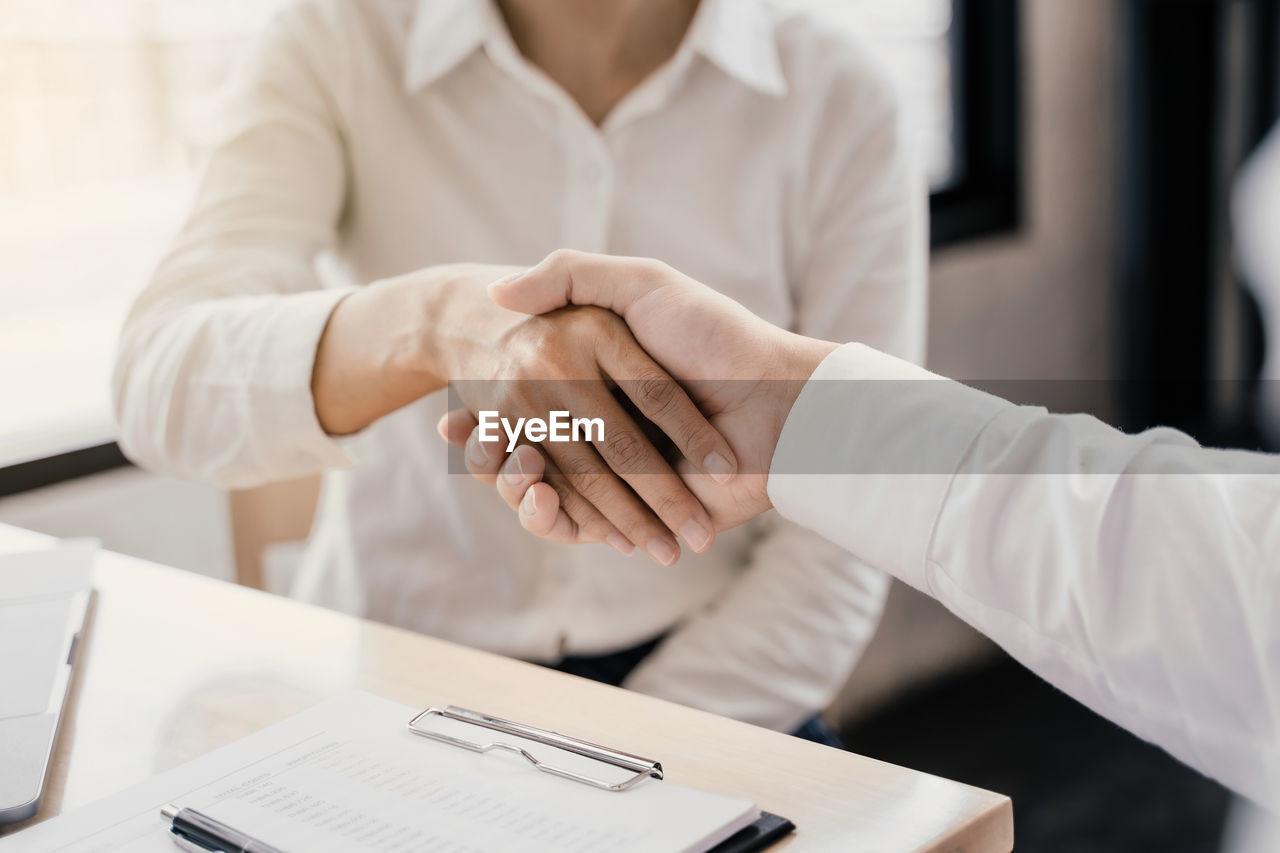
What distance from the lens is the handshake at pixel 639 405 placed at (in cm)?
56

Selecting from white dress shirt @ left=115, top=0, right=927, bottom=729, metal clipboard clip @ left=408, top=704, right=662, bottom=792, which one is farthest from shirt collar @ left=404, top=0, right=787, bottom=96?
metal clipboard clip @ left=408, top=704, right=662, bottom=792

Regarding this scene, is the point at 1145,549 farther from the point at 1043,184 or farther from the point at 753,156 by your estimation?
the point at 1043,184

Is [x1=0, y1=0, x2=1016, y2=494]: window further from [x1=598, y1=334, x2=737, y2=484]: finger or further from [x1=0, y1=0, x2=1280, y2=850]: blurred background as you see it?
[x1=598, y1=334, x2=737, y2=484]: finger

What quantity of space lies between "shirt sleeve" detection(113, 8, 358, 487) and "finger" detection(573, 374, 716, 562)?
19 cm

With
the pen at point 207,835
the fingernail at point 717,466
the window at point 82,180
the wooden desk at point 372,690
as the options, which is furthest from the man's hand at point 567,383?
the window at point 82,180

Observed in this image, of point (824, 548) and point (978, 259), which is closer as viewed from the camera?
point (824, 548)

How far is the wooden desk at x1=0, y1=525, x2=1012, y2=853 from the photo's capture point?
402mm

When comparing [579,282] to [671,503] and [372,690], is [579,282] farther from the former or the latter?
[372,690]

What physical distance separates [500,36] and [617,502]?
1.37 feet

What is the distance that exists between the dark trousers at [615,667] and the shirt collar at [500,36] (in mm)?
433

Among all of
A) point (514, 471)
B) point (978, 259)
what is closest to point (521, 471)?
point (514, 471)

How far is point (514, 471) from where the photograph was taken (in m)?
0.60

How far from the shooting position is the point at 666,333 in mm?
572

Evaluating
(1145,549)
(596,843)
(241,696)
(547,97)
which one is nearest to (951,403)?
(1145,549)
